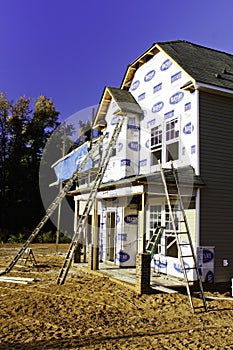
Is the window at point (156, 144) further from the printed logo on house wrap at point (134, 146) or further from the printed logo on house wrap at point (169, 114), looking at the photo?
the printed logo on house wrap at point (134, 146)

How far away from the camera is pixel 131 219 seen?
1501cm

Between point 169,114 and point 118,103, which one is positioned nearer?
point 169,114

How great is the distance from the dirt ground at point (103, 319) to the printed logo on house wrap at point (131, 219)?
4255 millimetres

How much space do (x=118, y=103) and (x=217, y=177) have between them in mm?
5528

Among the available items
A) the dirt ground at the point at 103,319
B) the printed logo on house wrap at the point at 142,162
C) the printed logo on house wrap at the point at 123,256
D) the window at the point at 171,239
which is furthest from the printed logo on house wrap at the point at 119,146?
the dirt ground at the point at 103,319

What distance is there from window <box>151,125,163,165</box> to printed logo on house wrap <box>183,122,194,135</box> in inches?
62.4

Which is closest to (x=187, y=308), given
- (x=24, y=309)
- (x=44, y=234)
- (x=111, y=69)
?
(x=24, y=309)

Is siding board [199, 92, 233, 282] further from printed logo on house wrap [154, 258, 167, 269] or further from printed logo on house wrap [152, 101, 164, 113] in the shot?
printed logo on house wrap [152, 101, 164, 113]

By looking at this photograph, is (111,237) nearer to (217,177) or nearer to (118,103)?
(118,103)

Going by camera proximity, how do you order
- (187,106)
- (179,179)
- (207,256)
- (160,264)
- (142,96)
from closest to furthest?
(179,179) → (207,256) → (187,106) → (160,264) → (142,96)

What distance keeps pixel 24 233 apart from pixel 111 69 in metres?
16.0

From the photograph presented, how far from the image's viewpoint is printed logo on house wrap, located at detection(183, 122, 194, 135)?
→ 11992 millimetres

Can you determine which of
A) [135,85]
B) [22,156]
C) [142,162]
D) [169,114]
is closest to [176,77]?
[169,114]

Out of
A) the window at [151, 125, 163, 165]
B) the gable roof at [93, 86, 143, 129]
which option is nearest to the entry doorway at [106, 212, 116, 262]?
the window at [151, 125, 163, 165]
